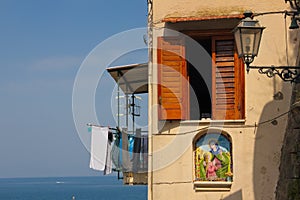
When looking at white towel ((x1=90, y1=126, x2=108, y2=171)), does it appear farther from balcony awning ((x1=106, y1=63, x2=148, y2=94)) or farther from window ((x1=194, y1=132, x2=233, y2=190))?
window ((x1=194, y1=132, x2=233, y2=190))

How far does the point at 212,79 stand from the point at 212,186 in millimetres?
2122

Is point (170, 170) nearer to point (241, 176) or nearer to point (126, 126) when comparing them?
point (241, 176)

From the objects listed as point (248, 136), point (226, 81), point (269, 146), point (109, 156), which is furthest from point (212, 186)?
point (109, 156)

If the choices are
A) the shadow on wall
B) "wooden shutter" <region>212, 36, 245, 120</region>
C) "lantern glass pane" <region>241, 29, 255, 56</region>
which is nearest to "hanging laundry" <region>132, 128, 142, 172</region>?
"wooden shutter" <region>212, 36, 245, 120</region>

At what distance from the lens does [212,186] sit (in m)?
12.4

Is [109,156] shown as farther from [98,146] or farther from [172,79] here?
[172,79]

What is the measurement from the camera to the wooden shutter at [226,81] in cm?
1250

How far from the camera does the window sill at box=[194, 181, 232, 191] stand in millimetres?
12305

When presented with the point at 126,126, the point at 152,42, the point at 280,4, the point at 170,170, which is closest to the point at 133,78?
the point at 126,126

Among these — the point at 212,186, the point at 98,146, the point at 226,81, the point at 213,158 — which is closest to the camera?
the point at 212,186

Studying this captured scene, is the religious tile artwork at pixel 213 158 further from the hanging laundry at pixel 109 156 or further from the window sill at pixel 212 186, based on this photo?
the hanging laundry at pixel 109 156

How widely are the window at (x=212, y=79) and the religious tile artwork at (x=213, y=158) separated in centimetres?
46

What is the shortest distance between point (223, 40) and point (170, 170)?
9.19ft

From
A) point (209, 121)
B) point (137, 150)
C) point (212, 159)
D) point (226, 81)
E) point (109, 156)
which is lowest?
point (212, 159)
